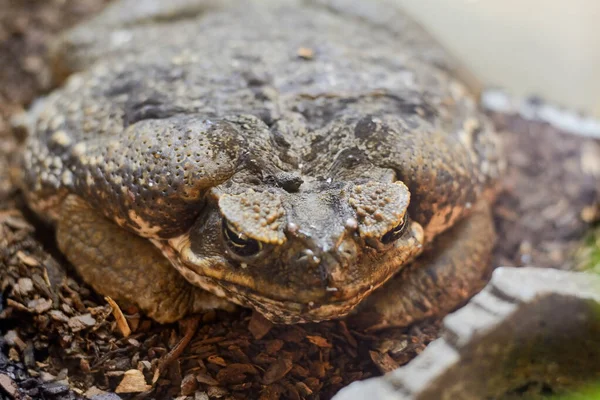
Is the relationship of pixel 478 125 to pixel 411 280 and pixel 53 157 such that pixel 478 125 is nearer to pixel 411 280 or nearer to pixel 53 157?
pixel 411 280

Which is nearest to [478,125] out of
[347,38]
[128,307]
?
[347,38]

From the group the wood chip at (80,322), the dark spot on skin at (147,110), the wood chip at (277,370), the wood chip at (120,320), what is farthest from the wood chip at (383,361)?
the dark spot on skin at (147,110)

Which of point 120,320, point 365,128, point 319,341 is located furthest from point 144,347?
point 365,128

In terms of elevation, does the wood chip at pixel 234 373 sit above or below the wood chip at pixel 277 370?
below

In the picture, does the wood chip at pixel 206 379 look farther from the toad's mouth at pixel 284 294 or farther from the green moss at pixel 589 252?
the green moss at pixel 589 252

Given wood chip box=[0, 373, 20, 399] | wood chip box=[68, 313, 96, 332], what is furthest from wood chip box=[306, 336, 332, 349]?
wood chip box=[0, 373, 20, 399]

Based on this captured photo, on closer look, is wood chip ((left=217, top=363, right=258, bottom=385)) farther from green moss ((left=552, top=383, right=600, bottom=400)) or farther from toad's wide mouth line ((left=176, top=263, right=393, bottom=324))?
green moss ((left=552, top=383, right=600, bottom=400))

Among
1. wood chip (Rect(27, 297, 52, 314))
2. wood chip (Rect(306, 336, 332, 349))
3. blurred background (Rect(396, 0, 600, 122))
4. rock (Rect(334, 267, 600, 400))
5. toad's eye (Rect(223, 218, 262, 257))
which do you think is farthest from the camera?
blurred background (Rect(396, 0, 600, 122))
